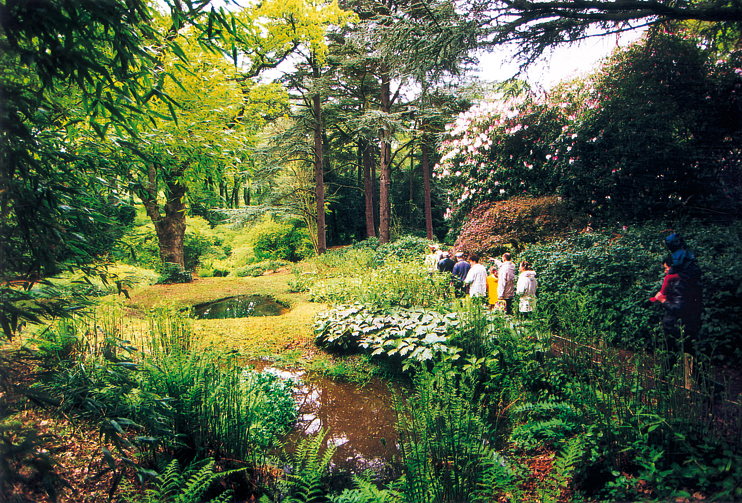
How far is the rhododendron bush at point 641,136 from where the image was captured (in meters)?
6.83

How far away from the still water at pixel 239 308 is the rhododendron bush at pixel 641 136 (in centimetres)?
767

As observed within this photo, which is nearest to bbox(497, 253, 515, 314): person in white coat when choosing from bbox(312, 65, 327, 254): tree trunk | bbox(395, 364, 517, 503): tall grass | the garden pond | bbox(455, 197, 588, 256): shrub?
bbox(455, 197, 588, 256): shrub

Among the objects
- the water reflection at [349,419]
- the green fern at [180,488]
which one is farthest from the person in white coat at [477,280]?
the green fern at [180,488]

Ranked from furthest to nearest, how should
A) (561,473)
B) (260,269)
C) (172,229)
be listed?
(260,269)
(172,229)
(561,473)

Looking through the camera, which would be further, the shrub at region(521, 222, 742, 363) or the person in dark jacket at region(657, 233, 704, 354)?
the shrub at region(521, 222, 742, 363)

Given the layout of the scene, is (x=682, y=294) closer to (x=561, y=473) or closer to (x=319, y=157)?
(x=561, y=473)

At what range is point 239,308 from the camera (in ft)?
29.8

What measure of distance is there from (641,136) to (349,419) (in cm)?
795

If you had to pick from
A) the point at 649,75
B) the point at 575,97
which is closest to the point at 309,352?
the point at 649,75

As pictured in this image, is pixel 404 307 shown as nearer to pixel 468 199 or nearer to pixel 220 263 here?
pixel 468 199

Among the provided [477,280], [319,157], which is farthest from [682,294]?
[319,157]

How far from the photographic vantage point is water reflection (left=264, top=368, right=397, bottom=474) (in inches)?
131

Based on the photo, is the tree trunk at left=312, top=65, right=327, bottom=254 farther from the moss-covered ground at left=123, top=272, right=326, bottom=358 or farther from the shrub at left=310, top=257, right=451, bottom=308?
the shrub at left=310, top=257, right=451, bottom=308

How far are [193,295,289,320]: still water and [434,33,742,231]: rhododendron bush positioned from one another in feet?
25.2
